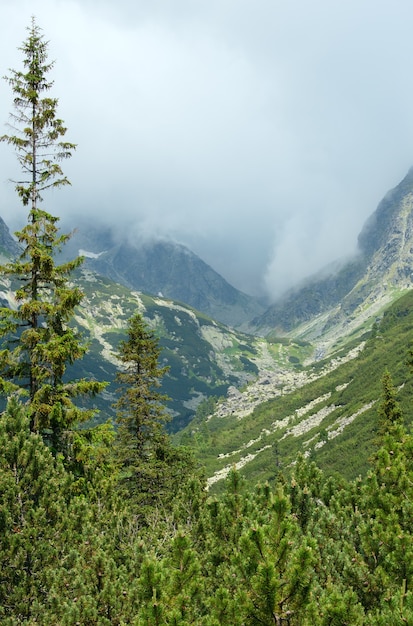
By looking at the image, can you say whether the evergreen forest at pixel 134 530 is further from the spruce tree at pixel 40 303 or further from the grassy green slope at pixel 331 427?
the grassy green slope at pixel 331 427

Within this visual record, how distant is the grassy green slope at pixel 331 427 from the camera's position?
10219 cm

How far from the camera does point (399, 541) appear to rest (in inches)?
335

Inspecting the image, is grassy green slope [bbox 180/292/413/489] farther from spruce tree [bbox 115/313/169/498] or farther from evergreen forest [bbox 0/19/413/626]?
evergreen forest [bbox 0/19/413/626]

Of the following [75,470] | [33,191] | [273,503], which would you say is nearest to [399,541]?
[273,503]

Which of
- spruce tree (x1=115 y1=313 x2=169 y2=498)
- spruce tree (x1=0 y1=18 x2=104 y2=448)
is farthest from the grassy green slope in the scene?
spruce tree (x1=0 y1=18 x2=104 y2=448)

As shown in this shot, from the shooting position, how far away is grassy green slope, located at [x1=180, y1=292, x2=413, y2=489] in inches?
4023

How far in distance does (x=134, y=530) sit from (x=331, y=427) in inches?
4797

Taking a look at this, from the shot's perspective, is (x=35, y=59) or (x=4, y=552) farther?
(x=35, y=59)

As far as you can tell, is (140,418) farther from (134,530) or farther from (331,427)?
(331,427)

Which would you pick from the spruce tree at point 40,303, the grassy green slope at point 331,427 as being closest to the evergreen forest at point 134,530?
the spruce tree at point 40,303

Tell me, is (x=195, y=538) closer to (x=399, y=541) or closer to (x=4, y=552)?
(x=4, y=552)

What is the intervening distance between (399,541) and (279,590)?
2922 mm

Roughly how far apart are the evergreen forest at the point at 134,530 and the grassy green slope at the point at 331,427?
77.1 metres

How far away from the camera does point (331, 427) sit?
419 feet
